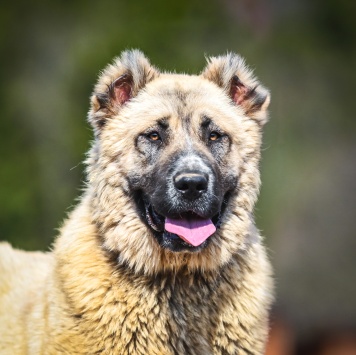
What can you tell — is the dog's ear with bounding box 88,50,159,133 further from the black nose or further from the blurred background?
the blurred background

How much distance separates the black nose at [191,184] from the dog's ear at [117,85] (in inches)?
30.1

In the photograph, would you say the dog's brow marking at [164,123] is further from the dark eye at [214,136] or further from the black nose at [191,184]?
the black nose at [191,184]

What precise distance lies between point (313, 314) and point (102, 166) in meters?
6.75

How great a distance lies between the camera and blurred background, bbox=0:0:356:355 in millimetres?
11891

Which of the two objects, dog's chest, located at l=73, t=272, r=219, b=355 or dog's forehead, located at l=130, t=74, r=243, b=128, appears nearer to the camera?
dog's chest, located at l=73, t=272, r=219, b=355

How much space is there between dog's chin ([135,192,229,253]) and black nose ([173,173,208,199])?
15 centimetres

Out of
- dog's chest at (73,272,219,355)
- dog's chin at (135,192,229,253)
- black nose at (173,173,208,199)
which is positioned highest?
black nose at (173,173,208,199)

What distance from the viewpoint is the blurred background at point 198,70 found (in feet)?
39.0

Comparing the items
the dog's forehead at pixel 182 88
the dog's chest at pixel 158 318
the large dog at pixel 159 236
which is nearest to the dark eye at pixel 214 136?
the large dog at pixel 159 236

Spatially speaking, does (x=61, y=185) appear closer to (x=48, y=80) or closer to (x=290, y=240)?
(x=48, y=80)

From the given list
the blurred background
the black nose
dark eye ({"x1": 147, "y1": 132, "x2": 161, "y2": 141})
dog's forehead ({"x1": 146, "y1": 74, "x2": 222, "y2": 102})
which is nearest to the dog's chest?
the black nose

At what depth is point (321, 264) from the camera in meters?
11.6

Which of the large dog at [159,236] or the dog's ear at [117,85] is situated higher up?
the dog's ear at [117,85]

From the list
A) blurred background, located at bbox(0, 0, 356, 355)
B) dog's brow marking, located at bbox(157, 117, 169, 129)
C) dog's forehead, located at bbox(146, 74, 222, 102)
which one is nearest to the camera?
dog's brow marking, located at bbox(157, 117, 169, 129)
